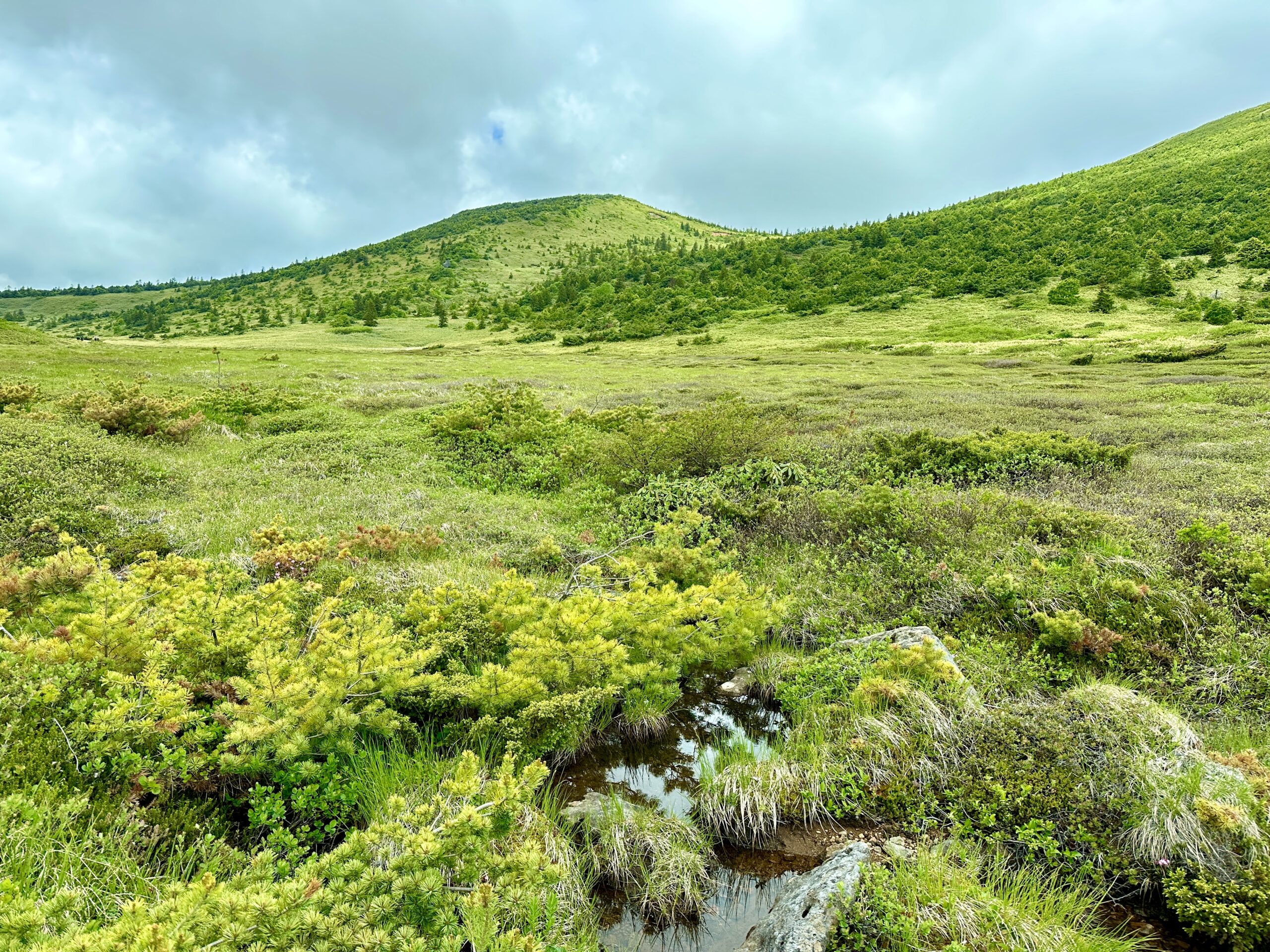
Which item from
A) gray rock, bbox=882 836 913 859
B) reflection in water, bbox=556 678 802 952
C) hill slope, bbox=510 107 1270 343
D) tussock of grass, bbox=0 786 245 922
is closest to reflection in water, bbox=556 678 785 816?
reflection in water, bbox=556 678 802 952

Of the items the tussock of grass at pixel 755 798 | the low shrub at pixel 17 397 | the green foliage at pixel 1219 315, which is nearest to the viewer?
the tussock of grass at pixel 755 798

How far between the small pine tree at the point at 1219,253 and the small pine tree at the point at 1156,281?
4.24 m

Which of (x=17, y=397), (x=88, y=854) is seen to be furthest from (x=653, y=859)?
(x=17, y=397)

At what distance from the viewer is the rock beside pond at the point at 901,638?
19.0ft

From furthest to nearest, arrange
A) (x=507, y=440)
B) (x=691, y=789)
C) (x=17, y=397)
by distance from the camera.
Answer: (x=17, y=397) < (x=507, y=440) < (x=691, y=789)

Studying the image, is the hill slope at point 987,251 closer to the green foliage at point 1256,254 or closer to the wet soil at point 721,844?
Result: the green foliage at point 1256,254

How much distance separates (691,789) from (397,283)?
105 metres

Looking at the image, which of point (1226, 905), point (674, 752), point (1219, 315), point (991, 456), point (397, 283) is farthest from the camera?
point (397, 283)

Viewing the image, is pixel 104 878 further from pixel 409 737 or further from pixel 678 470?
pixel 678 470

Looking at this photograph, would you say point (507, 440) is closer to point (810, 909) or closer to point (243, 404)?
point (243, 404)

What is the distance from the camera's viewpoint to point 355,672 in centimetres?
444

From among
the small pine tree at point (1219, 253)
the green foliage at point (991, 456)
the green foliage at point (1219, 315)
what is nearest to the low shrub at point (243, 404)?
the green foliage at point (991, 456)

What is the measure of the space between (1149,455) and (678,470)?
30.3 ft

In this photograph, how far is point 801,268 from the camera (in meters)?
76.1
